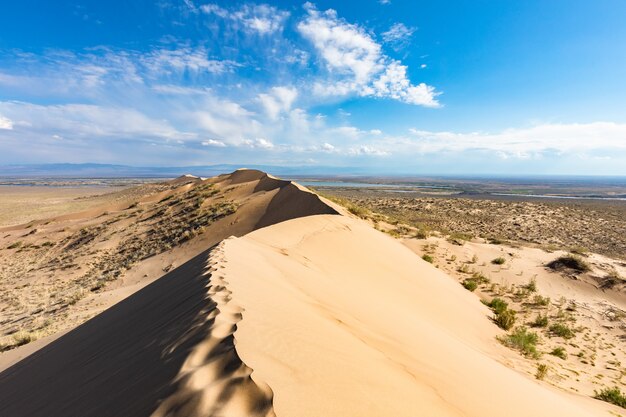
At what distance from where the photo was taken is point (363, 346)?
3.37m

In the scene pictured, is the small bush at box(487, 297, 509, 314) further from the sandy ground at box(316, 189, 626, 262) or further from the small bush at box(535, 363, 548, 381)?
the sandy ground at box(316, 189, 626, 262)

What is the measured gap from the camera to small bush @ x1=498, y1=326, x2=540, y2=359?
6262mm

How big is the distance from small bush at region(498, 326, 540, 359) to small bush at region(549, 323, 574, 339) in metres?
1.12

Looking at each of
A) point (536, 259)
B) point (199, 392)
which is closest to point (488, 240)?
point (536, 259)

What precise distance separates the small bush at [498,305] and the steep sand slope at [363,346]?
0.83 m

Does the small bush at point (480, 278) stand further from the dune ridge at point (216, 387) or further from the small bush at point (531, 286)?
the dune ridge at point (216, 387)

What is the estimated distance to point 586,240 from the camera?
2202 cm

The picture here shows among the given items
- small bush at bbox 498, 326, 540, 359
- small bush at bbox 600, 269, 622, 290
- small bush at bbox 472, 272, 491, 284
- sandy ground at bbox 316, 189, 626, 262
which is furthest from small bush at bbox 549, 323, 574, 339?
sandy ground at bbox 316, 189, 626, 262

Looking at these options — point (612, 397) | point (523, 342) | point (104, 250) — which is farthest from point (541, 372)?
point (104, 250)

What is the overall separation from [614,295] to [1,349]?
17.3 meters

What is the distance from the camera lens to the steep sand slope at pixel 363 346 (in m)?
2.27

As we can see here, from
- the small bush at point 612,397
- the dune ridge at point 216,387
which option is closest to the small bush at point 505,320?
the small bush at point 612,397

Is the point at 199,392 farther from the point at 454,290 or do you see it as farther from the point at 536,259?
the point at 536,259

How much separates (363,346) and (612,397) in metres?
4.49
